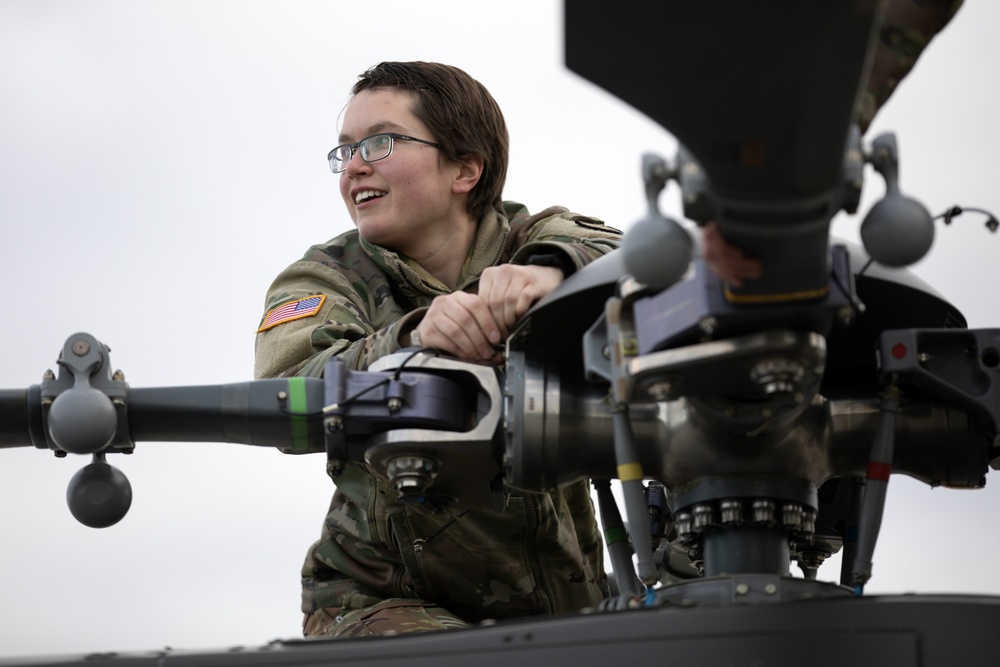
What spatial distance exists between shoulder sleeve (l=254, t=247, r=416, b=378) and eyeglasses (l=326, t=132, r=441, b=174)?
1.79 feet

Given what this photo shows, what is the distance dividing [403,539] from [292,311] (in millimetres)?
932

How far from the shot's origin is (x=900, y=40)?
2.78m

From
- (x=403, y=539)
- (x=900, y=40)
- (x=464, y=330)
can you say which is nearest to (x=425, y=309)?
(x=464, y=330)

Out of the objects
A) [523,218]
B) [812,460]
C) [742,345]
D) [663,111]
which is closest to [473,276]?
[523,218]

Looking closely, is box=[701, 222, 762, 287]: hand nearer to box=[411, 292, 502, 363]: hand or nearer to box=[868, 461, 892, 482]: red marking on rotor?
box=[868, 461, 892, 482]: red marking on rotor

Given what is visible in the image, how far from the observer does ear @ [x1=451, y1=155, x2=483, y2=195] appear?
610cm

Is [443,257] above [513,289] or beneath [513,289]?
above

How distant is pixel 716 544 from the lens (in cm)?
312

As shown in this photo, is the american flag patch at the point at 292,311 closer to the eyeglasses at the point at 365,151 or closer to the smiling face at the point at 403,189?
the smiling face at the point at 403,189

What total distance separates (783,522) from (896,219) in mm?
940

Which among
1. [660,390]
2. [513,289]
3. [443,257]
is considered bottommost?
[660,390]

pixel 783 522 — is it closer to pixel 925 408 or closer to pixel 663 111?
pixel 925 408

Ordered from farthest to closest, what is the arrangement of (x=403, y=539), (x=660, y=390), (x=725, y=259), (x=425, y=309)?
(x=403, y=539), (x=425, y=309), (x=660, y=390), (x=725, y=259)

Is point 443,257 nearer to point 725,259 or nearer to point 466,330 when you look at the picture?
point 466,330
